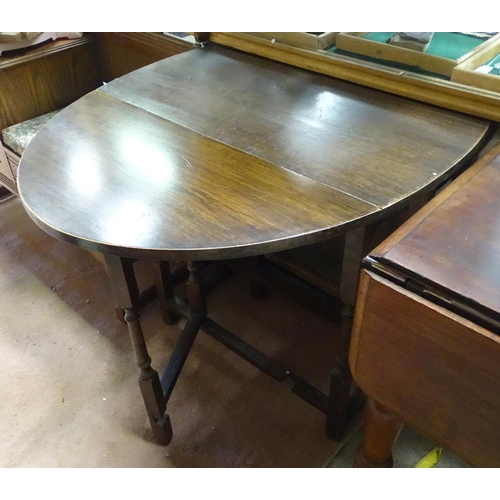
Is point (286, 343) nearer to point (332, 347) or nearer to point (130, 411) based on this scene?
point (332, 347)

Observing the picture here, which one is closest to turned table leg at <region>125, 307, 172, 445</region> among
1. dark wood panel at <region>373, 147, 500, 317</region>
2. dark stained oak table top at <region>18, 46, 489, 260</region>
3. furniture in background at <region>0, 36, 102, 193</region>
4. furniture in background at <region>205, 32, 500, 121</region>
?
dark stained oak table top at <region>18, 46, 489, 260</region>

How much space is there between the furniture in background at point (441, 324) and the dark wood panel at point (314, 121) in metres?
0.12

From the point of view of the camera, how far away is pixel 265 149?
0.93m

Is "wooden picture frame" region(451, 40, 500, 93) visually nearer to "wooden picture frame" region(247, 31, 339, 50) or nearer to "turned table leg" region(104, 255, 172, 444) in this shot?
"wooden picture frame" region(247, 31, 339, 50)

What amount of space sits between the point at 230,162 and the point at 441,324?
48 cm

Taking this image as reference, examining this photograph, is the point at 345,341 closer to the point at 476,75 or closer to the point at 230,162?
the point at 230,162

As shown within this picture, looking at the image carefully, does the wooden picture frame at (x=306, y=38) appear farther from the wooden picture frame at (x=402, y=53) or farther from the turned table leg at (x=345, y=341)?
the turned table leg at (x=345, y=341)

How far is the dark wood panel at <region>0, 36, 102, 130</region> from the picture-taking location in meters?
1.71

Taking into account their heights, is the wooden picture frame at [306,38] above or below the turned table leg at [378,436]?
above

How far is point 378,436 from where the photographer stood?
953 mm

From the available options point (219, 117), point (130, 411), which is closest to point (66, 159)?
point (219, 117)

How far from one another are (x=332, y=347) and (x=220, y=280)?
0.46 metres

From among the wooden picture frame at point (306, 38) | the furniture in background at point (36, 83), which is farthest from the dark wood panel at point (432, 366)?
the furniture in background at point (36, 83)

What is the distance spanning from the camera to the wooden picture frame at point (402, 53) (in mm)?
1026
